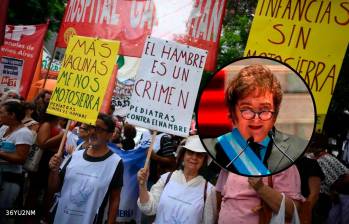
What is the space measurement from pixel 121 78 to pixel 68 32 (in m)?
3.36

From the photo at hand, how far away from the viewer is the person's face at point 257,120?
2.91 m

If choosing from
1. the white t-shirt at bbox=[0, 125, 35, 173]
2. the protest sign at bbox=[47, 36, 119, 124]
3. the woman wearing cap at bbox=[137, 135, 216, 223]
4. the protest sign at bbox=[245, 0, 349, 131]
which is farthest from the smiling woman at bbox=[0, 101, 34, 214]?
the protest sign at bbox=[245, 0, 349, 131]

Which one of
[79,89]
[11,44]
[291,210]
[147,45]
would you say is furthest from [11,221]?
[11,44]

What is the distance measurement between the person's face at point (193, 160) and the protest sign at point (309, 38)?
0.98 meters

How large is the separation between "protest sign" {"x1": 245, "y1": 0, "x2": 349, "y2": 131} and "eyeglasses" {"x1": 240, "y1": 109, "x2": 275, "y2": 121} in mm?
1067

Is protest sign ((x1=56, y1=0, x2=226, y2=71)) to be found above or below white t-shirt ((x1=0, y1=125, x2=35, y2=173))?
above

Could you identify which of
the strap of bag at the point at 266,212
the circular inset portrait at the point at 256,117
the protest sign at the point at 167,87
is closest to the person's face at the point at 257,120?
the circular inset portrait at the point at 256,117

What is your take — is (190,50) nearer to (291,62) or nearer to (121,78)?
(291,62)

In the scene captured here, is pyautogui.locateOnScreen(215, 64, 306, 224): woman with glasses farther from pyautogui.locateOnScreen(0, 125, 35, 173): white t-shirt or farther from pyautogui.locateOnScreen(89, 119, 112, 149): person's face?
pyautogui.locateOnScreen(0, 125, 35, 173): white t-shirt

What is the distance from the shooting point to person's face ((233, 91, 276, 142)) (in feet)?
9.56

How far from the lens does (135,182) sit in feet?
18.5

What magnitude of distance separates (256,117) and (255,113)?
0.08 ft

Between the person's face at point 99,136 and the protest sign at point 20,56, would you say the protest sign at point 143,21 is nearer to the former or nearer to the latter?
the person's face at point 99,136

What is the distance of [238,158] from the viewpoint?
298 centimetres
